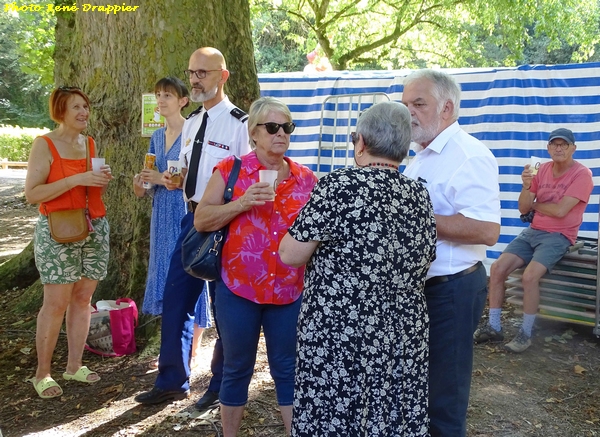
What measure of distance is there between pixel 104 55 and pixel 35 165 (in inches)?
66.5

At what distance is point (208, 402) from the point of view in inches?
153

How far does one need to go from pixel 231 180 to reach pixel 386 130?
3.10 feet

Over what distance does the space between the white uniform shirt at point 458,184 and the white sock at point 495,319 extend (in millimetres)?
3071

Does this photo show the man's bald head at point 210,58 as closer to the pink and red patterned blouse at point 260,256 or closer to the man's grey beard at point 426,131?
the pink and red patterned blouse at point 260,256

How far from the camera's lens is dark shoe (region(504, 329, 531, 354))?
530 cm

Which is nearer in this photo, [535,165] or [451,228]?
[451,228]

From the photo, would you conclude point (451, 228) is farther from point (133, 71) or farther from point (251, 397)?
point (133, 71)

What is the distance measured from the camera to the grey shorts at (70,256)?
406 cm

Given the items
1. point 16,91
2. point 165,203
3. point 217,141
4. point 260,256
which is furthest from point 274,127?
point 16,91

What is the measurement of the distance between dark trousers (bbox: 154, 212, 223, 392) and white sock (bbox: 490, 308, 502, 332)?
2.83 meters

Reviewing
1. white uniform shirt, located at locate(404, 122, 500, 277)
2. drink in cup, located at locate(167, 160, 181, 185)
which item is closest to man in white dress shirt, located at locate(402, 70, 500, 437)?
white uniform shirt, located at locate(404, 122, 500, 277)

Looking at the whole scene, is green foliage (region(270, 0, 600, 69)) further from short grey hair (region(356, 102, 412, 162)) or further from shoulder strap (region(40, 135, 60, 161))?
short grey hair (region(356, 102, 412, 162))

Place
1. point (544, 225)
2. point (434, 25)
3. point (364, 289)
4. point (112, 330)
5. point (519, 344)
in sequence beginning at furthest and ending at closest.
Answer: point (434, 25), point (544, 225), point (519, 344), point (112, 330), point (364, 289)

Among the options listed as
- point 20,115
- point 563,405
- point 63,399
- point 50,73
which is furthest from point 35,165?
point 20,115
